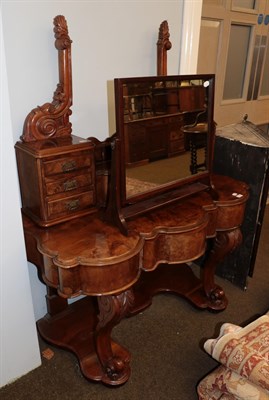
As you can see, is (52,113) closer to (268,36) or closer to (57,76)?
(57,76)

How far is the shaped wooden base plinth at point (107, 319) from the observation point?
1282 millimetres

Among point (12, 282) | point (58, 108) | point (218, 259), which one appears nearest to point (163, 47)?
point (58, 108)

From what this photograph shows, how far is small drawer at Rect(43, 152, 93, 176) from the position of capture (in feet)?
4.10

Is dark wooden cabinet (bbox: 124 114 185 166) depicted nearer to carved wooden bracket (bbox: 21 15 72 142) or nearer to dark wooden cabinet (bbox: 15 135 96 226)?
dark wooden cabinet (bbox: 15 135 96 226)

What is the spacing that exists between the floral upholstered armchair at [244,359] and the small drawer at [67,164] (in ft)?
2.61

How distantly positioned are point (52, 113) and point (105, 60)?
387 millimetres

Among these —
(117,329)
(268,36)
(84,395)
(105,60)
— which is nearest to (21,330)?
(84,395)

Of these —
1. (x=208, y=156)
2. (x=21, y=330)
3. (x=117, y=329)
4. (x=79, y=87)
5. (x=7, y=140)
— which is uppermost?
(x=79, y=87)

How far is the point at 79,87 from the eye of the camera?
1488 millimetres

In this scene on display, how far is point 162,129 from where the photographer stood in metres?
1.38

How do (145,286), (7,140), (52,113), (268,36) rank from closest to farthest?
(7,140) < (52,113) < (145,286) < (268,36)

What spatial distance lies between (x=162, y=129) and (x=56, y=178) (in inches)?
18.8

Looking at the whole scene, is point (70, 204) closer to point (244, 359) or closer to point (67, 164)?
point (67, 164)

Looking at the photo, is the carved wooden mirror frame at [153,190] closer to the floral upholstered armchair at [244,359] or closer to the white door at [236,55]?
the floral upholstered armchair at [244,359]
